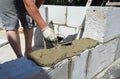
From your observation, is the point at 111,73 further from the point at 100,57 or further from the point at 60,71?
the point at 60,71

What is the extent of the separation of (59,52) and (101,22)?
669 mm

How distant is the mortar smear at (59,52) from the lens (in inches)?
66.1

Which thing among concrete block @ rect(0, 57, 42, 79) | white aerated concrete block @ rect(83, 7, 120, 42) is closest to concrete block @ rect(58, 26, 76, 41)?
white aerated concrete block @ rect(83, 7, 120, 42)

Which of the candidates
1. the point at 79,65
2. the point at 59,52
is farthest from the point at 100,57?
the point at 59,52

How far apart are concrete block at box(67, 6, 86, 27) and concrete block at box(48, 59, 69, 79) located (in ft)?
4.00

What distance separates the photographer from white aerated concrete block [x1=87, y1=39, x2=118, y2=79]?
2.20 meters

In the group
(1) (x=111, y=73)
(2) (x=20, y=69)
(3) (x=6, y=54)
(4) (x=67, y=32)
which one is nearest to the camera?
(2) (x=20, y=69)

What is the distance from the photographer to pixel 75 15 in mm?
2947

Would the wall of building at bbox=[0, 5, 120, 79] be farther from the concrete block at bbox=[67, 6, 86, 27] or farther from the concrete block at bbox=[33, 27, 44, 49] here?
the concrete block at bbox=[33, 27, 44, 49]

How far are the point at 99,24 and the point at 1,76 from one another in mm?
1286

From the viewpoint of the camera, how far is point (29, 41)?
101 inches

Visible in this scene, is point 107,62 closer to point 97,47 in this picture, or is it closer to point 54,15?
point 97,47

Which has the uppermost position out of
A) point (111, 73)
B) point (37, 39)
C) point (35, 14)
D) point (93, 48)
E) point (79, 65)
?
point (35, 14)

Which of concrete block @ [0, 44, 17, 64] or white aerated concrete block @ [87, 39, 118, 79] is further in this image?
concrete block @ [0, 44, 17, 64]
